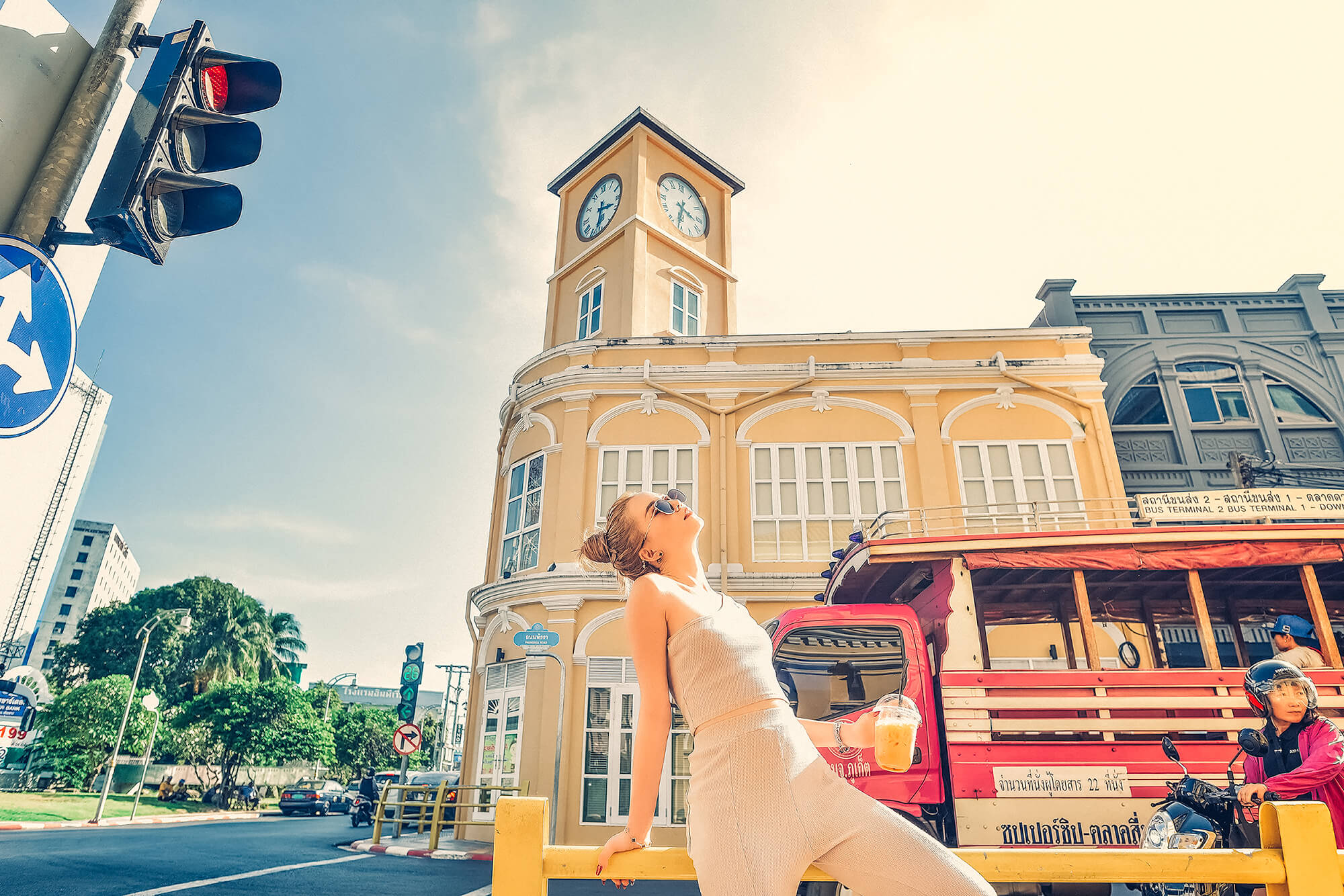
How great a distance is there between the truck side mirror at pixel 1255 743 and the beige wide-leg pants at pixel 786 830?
3.75 m

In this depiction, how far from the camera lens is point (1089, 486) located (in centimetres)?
1434

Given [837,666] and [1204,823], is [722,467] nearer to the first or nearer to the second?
[837,666]

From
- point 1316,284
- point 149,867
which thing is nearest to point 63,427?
point 149,867

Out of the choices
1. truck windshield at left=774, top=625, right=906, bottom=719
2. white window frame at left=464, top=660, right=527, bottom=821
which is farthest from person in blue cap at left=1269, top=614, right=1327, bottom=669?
white window frame at left=464, top=660, right=527, bottom=821

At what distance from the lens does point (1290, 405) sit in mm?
15711

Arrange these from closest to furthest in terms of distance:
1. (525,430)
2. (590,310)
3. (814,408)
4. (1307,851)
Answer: (1307,851) < (814,408) < (525,430) < (590,310)

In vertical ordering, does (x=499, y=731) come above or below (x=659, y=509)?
below

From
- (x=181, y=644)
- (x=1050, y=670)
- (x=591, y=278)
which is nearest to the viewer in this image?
(x=1050, y=670)

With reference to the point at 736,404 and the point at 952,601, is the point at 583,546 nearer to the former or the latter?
the point at 952,601

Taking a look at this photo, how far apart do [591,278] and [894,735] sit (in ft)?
58.2

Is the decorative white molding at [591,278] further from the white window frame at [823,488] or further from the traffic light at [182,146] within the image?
the traffic light at [182,146]

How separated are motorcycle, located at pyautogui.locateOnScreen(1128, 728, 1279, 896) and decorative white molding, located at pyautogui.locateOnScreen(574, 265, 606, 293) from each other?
1606 centimetres

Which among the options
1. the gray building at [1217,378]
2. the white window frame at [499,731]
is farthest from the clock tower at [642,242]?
the gray building at [1217,378]

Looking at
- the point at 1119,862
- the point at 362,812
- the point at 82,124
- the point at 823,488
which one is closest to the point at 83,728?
the point at 362,812
